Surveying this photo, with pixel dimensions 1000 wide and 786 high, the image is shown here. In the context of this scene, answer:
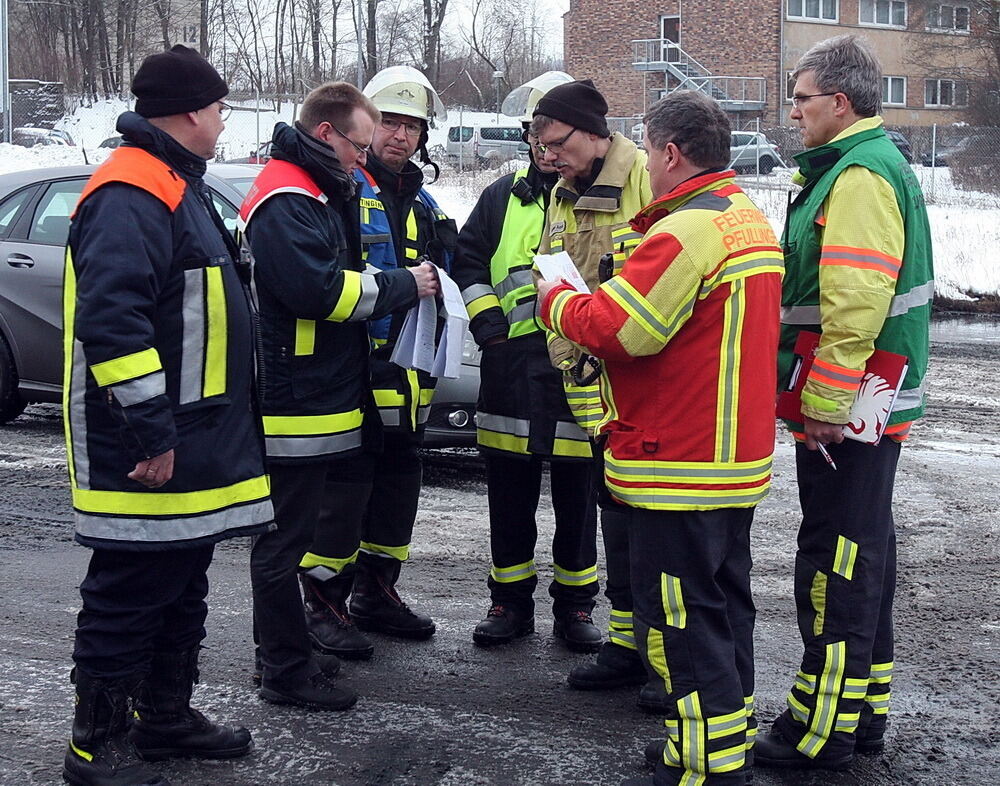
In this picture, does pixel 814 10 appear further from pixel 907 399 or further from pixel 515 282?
pixel 907 399

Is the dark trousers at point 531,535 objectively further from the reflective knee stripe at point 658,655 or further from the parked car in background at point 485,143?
the parked car in background at point 485,143

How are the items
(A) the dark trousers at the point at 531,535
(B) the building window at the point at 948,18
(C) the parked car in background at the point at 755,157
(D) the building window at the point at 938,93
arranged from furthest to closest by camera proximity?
(D) the building window at the point at 938,93
(B) the building window at the point at 948,18
(C) the parked car in background at the point at 755,157
(A) the dark trousers at the point at 531,535

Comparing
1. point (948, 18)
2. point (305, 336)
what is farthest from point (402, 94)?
point (948, 18)

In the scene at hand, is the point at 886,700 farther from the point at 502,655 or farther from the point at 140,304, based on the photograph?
the point at 140,304

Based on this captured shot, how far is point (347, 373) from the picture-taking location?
4.27 meters

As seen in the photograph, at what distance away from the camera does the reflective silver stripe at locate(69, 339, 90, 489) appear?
3.41 metres

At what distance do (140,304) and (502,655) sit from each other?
210 cm

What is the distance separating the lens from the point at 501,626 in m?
4.79

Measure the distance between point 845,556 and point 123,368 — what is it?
2.20m

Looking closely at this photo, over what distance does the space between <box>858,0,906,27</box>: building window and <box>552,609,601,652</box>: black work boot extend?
47226mm

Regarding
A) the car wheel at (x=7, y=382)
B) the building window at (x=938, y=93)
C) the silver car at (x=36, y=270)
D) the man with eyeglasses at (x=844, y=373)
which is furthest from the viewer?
the building window at (x=938, y=93)

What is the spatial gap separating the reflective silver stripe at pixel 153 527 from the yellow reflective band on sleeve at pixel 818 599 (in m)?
1.81

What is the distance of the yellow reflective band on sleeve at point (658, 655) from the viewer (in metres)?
3.44

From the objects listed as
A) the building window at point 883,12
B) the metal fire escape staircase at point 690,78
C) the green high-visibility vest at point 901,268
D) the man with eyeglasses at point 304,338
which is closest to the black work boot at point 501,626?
the man with eyeglasses at point 304,338
